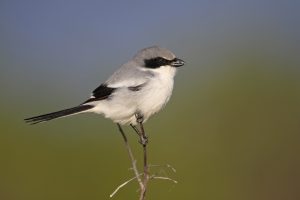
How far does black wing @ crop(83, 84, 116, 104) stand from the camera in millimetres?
2579

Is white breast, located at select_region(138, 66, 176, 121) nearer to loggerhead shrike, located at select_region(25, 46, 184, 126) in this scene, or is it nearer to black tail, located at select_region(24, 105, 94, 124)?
loggerhead shrike, located at select_region(25, 46, 184, 126)

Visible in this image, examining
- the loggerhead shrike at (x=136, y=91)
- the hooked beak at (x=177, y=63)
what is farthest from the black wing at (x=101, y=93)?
the hooked beak at (x=177, y=63)

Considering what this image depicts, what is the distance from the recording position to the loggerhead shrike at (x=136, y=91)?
2561 millimetres

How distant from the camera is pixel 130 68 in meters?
2.63

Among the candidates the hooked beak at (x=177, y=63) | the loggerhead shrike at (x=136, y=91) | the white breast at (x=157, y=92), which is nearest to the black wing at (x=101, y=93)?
the loggerhead shrike at (x=136, y=91)

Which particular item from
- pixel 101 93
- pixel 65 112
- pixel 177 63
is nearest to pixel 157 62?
pixel 177 63

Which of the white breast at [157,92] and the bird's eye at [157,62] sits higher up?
the bird's eye at [157,62]

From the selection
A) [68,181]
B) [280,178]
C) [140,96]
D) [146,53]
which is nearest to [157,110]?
[140,96]

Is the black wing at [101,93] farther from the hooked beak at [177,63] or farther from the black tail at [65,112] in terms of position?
the hooked beak at [177,63]

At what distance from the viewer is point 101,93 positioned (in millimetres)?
2607

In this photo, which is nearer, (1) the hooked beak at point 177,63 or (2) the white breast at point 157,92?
(2) the white breast at point 157,92

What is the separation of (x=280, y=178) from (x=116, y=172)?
1.32 metres

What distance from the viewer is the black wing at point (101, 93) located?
258 centimetres

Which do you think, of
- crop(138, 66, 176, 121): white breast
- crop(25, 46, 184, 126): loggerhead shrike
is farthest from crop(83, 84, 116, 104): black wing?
crop(138, 66, 176, 121): white breast
